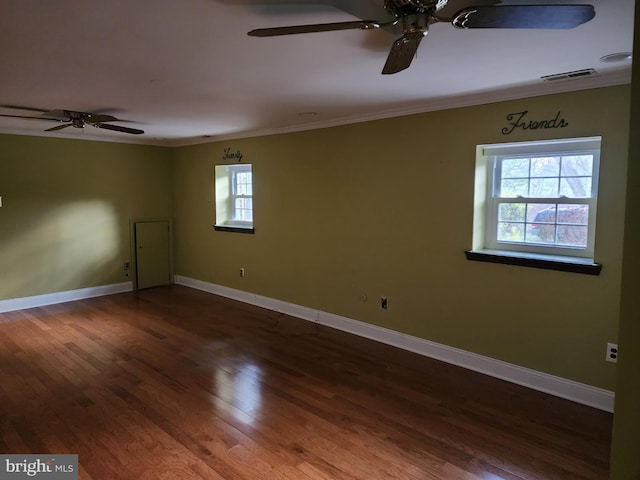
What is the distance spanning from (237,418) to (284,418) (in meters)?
0.31

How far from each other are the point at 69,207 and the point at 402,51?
5213 millimetres

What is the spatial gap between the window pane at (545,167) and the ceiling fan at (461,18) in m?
1.78

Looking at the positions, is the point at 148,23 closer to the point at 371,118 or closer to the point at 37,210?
the point at 371,118

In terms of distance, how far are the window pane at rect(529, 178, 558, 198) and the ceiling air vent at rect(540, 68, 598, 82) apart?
74 cm

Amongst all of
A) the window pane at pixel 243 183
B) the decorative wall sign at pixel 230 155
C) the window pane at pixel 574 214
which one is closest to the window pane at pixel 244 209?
the window pane at pixel 243 183

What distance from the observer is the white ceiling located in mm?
1750

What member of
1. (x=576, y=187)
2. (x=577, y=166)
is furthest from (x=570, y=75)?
(x=576, y=187)

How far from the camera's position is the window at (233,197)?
5.72 metres

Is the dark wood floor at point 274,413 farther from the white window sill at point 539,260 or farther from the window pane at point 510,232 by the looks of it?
the window pane at point 510,232

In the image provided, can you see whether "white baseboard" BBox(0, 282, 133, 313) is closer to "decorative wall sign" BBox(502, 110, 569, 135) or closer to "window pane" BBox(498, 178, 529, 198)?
"window pane" BBox(498, 178, 529, 198)

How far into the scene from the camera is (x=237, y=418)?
2691mm

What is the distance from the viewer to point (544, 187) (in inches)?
124

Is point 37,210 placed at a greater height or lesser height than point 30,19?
lesser

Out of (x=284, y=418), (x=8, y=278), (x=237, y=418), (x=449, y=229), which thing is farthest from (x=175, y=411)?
(x=8, y=278)
